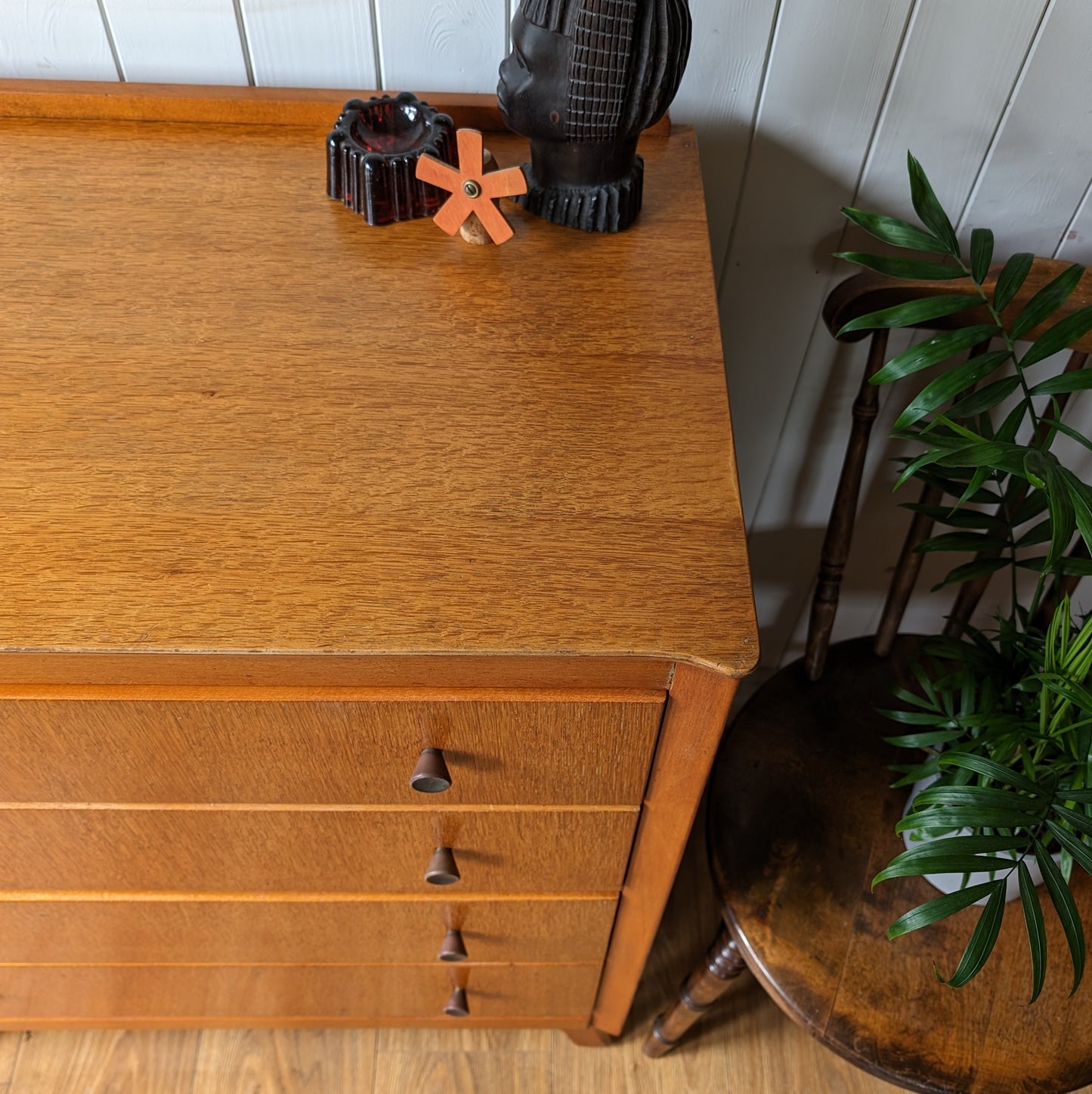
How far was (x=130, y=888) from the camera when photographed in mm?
802

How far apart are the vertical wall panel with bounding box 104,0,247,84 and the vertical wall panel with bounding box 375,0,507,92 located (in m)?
0.13

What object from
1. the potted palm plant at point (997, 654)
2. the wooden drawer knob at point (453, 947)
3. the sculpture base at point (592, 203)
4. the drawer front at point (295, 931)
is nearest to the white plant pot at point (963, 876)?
the potted palm plant at point (997, 654)

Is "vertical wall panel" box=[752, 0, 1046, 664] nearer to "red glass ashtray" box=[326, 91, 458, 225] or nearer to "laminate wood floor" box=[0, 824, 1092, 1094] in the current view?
"red glass ashtray" box=[326, 91, 458, 225]

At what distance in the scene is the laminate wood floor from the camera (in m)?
1.19

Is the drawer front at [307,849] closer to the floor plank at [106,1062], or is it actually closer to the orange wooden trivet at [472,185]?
the orange wooden trivet at [472,185]

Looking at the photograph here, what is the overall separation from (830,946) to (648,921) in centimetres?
17

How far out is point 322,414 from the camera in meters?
0.63

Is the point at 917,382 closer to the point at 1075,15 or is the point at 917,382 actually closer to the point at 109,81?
the point at 1075,15

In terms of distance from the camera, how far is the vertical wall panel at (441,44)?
82cm

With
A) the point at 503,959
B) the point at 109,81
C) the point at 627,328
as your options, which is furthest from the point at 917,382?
the point at 109,81

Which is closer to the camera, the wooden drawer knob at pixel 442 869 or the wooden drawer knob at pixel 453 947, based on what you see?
the wooden drawer knob at pixel 442 869

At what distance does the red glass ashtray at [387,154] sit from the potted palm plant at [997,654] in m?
0.32

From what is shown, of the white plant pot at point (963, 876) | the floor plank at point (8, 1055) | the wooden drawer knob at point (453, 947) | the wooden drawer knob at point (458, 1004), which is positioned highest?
the white plant pot at point (963, 876)

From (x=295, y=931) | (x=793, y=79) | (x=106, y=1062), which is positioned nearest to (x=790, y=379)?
(x=793, y=79)
